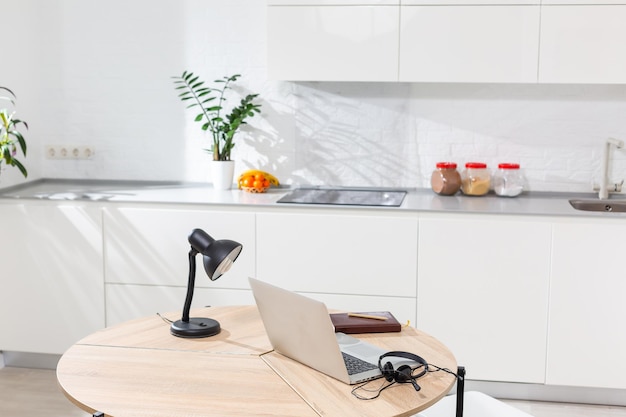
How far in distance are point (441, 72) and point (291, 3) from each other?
78 cm

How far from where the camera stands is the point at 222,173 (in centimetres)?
423

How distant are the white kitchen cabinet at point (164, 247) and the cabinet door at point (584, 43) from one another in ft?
5.20

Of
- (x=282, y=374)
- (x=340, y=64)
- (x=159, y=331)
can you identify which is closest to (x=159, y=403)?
(x=282, y=374)

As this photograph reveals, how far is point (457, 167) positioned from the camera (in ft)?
14.0

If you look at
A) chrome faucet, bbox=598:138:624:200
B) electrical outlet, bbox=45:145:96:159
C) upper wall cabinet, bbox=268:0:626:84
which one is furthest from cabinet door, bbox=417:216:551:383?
electrical outlet, bbox=45:145:96:159

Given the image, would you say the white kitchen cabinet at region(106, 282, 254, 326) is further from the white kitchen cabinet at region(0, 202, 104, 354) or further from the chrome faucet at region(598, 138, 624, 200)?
the chrome faucet at region(598, 138, 624, 200)

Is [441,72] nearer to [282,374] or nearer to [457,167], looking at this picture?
[457,167]

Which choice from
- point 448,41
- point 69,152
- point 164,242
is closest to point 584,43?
point 448,41

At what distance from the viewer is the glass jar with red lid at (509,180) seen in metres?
4.09

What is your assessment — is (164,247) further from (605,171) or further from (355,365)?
(605,171)

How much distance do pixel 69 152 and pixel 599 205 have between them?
9.20 feet

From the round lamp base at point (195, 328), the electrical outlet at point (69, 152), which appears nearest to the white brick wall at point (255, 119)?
the electrical outlet at point (69, 152)

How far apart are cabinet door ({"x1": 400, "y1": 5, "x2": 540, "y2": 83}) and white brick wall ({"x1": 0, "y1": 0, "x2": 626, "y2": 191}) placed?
359 mm

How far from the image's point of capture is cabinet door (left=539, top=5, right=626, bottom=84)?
373 centimetres
